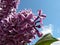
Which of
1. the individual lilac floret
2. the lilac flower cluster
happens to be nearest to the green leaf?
the lilac flower cluster

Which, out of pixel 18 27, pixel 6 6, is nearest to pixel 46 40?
pixel 18 27

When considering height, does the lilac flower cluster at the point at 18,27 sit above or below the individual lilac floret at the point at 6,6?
below

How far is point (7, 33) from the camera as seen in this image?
5.58ft

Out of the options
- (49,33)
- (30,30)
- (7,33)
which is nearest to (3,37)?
(7,33)

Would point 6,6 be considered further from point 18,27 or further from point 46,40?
point 46,40

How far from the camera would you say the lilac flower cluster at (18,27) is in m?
1.69

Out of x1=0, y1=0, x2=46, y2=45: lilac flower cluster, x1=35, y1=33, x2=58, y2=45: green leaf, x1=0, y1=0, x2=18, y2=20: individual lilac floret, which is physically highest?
x1=0, y1=0, x2=18, y2=20: individual lilac floret

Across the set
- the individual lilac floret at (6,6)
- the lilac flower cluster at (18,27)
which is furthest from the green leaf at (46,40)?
the individual lilac floret at (6,6)

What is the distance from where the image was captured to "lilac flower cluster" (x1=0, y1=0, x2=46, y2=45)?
5.55ft

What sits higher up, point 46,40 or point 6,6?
point 6,6

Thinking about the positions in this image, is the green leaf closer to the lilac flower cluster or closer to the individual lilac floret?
the lilac flower cluster

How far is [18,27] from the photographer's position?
1.71m

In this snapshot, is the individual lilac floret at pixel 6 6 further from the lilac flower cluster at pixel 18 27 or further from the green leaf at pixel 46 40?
the green leaf at pixel 46 40

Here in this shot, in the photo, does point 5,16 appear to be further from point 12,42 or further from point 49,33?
point 49,33
